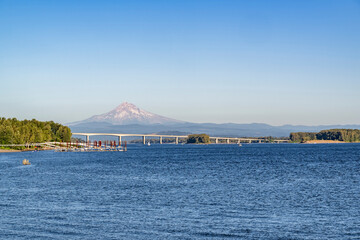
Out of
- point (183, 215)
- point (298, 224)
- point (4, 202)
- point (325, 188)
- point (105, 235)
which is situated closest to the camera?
point (105, 235)

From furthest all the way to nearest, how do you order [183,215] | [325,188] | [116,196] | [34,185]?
1. [34,185]
2. [325,188]
3. [116,196]
4. [183,215]

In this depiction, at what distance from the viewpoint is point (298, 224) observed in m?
33.7

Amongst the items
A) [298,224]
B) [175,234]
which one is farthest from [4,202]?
[298,224]

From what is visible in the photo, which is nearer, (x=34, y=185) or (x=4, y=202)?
(x=4, y=202)

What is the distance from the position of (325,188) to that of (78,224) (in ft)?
107

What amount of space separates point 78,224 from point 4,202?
45.0 ft

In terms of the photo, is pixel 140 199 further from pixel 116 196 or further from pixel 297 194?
pixel 297 194

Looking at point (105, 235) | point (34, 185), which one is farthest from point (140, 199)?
point (34, 185)

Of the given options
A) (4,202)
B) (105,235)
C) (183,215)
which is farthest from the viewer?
(4,202)

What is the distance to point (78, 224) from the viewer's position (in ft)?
111

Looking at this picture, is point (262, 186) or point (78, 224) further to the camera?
point (262, 186)

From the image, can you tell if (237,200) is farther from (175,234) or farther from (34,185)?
(34,185)

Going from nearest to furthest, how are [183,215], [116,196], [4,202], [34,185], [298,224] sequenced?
[298,224]
[183,215]
[4,202]
[116,196]
[34,185]

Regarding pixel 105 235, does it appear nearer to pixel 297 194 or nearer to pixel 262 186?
pixel 297 194
